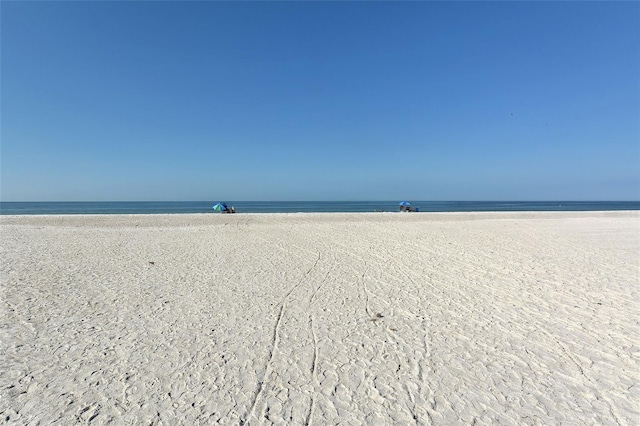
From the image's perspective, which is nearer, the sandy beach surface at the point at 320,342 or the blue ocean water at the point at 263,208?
the sandy beach surface at the point at 320,342

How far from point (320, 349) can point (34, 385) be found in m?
3.31

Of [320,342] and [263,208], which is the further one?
[263,208]

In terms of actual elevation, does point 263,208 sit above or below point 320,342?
above

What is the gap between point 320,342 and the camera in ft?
15.5

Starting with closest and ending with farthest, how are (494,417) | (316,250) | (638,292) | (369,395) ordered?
(494,417) → (369,395) → (638,292) → (316,250)

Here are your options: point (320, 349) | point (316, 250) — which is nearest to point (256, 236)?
point (316, 250)

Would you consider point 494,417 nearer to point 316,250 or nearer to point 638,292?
point 638,292

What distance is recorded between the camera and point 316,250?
39.8ft

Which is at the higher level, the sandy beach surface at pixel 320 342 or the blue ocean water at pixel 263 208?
the blue ocean water at pixel 263 208

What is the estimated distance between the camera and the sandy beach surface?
333cm

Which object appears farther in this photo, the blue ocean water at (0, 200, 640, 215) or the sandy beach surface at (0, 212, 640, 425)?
the blue ocean water at (0, 200, 640, 215)

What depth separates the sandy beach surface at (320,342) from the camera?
333 centimetres

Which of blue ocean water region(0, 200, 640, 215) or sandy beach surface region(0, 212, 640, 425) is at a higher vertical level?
blue ocean water region(0, 200, 640, 215)

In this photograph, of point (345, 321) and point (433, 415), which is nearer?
point (433, 415)
